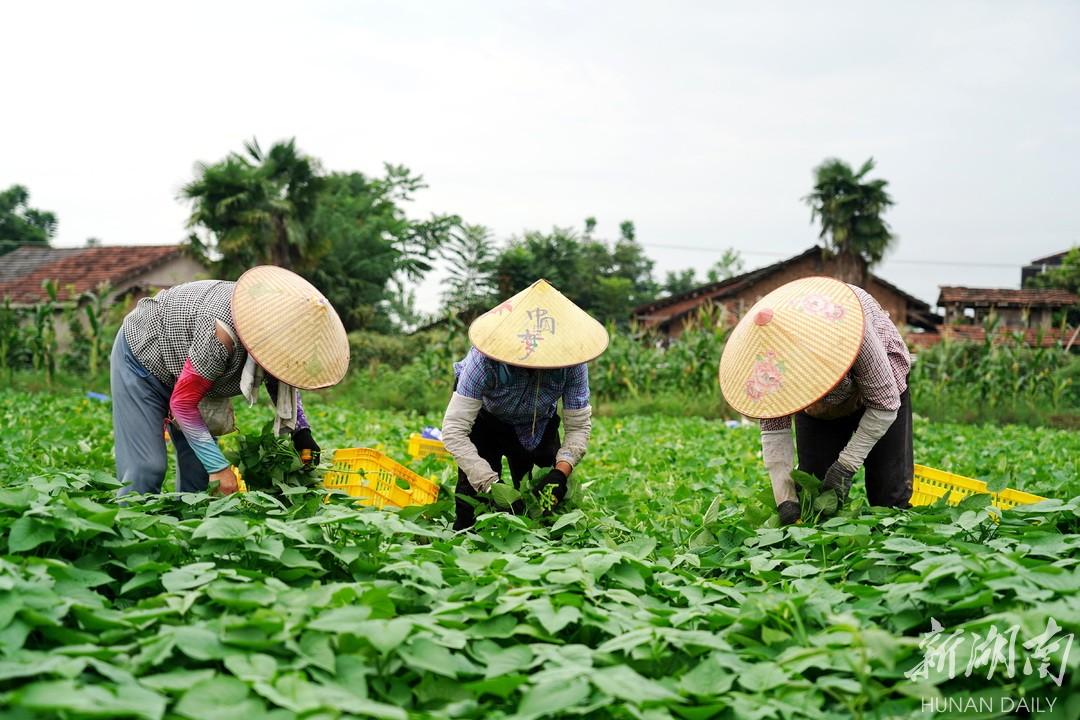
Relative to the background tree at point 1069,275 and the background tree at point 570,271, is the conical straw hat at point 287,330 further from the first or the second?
the background tree at point 1069,275

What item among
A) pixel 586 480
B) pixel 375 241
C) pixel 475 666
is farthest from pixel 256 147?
pixel 475 666

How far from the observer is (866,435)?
11.3 feet

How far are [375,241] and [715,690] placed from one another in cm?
2905

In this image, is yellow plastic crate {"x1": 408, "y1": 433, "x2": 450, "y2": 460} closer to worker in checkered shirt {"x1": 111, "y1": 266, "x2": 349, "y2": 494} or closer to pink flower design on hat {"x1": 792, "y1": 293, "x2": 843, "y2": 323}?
worker in checkered shirt {"x1": 111, "y1": 266, "x2": 349, "y2": 494}

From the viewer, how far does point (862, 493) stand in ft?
17.9

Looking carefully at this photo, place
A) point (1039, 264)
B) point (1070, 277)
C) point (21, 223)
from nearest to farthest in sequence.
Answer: point (1070, 277) → point (21, 223) → point (1039, 264)

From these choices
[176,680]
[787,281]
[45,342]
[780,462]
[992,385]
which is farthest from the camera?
[787,281]

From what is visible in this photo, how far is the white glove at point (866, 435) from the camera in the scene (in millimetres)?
3434

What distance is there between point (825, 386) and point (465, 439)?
4.75 feet

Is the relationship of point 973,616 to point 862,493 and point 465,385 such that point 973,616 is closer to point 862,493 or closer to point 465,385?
point 465,385

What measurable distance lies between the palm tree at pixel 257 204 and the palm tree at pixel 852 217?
1502cm

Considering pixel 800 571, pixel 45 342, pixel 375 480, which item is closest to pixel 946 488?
pixel 800 571

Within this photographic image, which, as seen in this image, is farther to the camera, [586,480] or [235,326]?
[586,480]

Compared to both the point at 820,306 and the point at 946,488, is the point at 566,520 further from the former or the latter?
the point at 946,488
